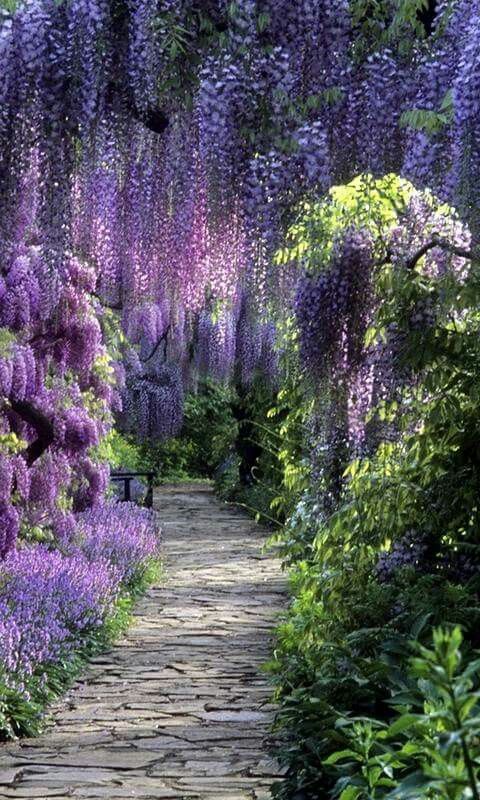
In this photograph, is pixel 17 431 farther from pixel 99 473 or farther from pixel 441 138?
pixel 441 138

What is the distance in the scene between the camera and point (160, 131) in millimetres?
4508

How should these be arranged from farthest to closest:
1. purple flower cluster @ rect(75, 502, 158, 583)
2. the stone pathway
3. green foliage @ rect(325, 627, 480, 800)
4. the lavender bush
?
1. purple flower cluster @ rect(75, 502, 158, 583)
2. the lavender bush
3. the stone pathway
4. green foliage @ rect(325, 627, 480, 800)

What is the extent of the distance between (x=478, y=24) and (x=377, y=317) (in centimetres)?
158

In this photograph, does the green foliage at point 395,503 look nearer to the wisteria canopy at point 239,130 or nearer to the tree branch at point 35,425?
the wisteria canopy at point 239,130

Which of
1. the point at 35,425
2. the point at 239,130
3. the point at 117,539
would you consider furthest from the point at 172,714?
the point at 117,539

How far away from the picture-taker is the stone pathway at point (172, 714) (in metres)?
5.28

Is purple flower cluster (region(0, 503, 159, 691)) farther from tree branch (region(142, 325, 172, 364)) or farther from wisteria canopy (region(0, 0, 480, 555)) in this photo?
tree branch (region(142, 325, 172, 364))

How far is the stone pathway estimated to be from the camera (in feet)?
17.3

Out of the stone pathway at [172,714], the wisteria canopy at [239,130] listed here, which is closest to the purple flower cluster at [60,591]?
the stone pathway at [172,714]

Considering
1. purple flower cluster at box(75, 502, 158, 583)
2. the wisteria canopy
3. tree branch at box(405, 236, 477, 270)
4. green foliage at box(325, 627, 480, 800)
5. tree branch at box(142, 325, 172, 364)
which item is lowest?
purple flower cluster at box(75, 502, 158, 583)

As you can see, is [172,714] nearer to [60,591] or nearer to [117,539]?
[60,591]

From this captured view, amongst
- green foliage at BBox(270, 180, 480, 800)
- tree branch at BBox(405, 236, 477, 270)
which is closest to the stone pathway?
green foliage at BBox(270, 180, 480, 800)

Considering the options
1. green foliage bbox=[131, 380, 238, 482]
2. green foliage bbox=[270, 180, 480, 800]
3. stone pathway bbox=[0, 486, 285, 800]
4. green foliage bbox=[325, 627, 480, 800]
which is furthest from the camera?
green foliage bbox=[131, 380, 238, 482]

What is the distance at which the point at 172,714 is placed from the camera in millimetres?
6605
